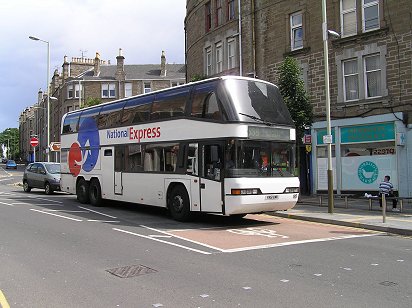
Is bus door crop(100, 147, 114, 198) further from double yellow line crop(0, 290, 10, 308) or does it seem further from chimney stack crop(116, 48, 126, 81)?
chimney stack crop(116, 48, 126, 81)

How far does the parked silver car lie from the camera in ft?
74.1

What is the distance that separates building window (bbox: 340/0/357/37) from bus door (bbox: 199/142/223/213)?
12696 mm

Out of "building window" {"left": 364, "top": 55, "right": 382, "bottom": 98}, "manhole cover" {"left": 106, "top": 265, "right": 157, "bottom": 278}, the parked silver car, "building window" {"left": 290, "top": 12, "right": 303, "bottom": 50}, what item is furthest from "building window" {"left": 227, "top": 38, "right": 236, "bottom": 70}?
"manhole cover" {"left": 106, "top": 265, "right": 157, "bottom": 278}

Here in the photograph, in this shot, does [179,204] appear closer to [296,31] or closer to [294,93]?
[294,93]

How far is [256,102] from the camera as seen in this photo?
11906mm

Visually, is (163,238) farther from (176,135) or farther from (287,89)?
(287,89)

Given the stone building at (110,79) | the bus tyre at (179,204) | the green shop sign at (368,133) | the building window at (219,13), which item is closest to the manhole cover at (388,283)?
the bus tyre at (179,204)

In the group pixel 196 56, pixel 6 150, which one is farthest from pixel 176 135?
pixel 6 150

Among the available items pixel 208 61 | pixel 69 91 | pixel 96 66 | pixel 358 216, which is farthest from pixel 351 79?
pixel 69 91

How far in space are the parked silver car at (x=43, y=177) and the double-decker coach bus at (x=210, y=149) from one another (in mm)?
8652

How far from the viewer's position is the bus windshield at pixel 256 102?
11.4m

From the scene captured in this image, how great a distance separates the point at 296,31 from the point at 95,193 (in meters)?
13.9

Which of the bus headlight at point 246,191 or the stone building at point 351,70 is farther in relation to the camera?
the stone building at point 351,70

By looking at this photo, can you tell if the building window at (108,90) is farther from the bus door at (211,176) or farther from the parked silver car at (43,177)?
the bus door at (211,176)
